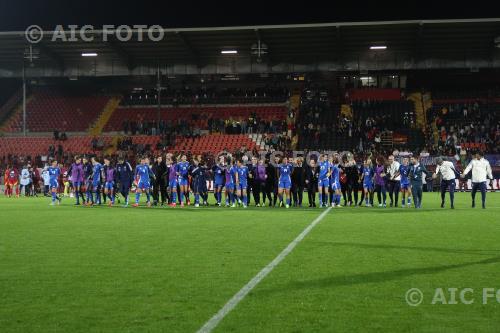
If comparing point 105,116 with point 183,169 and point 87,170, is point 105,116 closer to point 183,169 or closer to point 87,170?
point 87,170

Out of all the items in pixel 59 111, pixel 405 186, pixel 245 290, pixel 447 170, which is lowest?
pixel 245 290

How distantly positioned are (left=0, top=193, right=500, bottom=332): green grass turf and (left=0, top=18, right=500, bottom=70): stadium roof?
28.3 metres

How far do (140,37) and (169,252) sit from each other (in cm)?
3537

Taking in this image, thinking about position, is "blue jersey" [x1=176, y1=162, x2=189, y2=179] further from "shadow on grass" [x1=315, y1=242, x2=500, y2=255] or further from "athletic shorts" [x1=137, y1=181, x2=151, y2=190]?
"shadow on grass" [x1=315, y1=242, x2=500, y2=255]

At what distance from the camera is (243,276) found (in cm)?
884

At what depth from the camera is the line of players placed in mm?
24391

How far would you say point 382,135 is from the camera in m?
46.6

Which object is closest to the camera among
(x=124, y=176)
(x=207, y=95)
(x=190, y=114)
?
(x=124, y=176)

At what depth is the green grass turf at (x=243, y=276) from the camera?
6.46 metres

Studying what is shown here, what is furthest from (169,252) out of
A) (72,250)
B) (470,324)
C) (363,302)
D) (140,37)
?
(140,37)

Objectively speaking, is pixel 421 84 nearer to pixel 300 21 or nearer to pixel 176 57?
pixel 300 21

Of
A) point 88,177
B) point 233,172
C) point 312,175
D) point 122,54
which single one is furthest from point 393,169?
point 122,54

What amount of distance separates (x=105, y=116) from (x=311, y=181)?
33419mm

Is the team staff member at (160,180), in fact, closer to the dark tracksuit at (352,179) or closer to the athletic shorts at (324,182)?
the athletic shorts at (324,182)
